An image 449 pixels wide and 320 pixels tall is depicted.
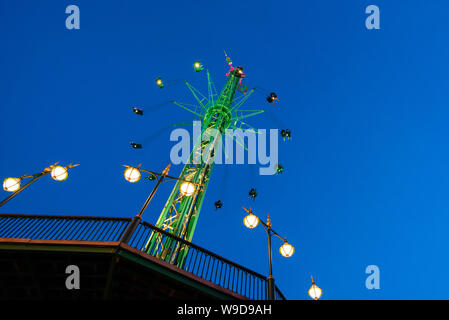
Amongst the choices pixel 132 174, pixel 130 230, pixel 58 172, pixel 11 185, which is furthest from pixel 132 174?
pixel 11 185

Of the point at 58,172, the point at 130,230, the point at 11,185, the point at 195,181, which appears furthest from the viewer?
the point at 195,181

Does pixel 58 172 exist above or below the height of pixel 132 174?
above

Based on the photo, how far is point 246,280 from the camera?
1034 centimetres

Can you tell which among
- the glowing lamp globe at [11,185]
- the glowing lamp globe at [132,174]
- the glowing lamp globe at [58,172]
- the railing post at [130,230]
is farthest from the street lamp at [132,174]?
the glowing lamp globe at [11,185]

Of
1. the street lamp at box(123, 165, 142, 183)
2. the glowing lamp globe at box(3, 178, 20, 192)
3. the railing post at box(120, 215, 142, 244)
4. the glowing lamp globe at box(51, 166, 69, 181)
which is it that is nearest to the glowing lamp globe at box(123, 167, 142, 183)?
the street lamp at box(123, 165, 142, 183)

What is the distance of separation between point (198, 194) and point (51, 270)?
27.4 ft

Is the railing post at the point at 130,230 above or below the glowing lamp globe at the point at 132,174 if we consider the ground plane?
below

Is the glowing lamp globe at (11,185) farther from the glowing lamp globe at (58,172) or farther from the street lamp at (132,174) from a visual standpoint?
the street lamp at (132,174)

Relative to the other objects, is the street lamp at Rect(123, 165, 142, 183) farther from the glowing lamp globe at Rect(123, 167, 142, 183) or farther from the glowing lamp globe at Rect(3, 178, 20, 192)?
the glowing lamp globe at Rect(3, 178, 20, 192)

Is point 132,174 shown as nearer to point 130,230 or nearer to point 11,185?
point 130,230

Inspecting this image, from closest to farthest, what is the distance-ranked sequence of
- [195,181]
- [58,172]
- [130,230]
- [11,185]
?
1. [130,230]
2. [11,185]
3. [58,172]
4. [195,181]

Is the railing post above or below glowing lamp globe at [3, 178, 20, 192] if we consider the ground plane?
below
